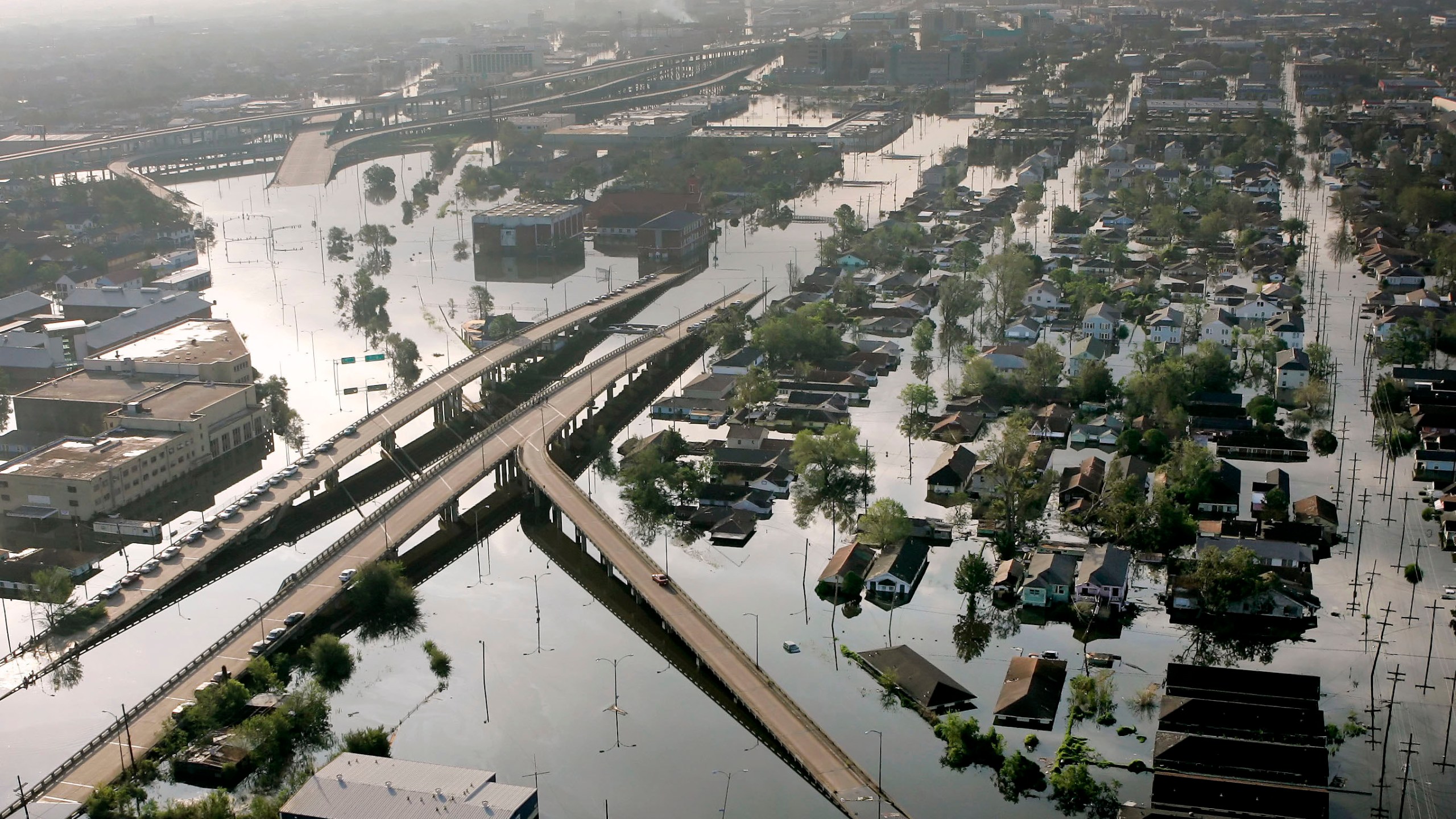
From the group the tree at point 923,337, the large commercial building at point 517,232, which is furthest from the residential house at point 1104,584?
the large commercial building at point 517,232

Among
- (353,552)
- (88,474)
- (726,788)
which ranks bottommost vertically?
(726,788)

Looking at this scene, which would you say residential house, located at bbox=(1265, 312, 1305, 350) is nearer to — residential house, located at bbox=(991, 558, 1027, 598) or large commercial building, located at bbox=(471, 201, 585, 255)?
residential house, located at bbox=(991, 558, 1027, 598)

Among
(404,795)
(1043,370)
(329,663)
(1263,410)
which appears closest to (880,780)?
(404,795)

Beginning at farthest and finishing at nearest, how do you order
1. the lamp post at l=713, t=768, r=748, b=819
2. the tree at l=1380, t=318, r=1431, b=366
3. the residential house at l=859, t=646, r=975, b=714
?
1. the tree at l=1380, t=318, r=1431, b=366
2. the residential house at l=859, t=646, r=975, b=714
3. the lamp post at l=713, t=768, r=748, b=819

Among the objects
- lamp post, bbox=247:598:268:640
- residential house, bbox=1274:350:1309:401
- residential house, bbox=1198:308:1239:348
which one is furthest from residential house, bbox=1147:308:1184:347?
lamp post, bbox=247:598:268:640

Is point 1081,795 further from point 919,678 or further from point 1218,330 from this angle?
point 1218,330

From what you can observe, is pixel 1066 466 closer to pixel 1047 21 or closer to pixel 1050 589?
pixel 1050 589
